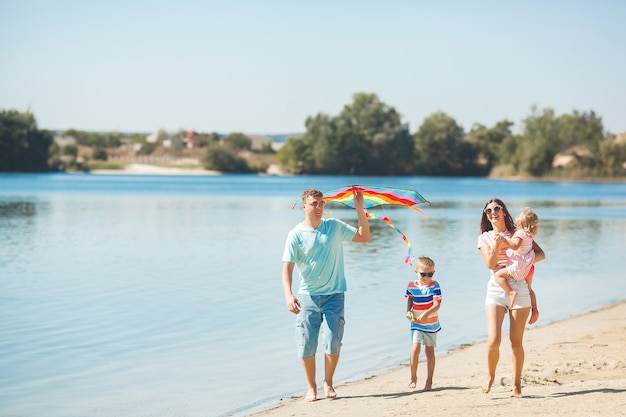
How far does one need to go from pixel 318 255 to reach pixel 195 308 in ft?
23.0

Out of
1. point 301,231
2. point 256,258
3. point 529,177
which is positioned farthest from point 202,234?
point 529,177

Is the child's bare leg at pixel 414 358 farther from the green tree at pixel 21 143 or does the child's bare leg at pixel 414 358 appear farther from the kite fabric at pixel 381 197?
the green tree at pixel 21 143

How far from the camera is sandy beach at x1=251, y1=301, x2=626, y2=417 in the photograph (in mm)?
7188

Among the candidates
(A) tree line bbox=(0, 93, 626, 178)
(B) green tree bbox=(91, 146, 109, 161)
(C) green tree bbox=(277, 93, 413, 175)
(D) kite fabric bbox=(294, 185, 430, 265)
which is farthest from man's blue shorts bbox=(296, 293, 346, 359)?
(B) green tree bbox=(91, 146, 109, 161)

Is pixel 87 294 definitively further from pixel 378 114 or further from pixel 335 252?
pixel 378 114

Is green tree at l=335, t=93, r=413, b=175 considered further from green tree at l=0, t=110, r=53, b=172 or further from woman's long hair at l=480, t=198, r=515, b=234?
woman's long hair at l=480, t=198, r=515, b=234

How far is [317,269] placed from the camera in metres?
7.50

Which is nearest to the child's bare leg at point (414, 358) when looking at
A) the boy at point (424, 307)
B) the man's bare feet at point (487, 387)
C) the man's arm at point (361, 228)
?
the boy at point (424, 307)

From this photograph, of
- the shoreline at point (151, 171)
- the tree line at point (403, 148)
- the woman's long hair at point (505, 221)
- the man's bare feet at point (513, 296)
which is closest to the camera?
the man's bare feet at point (513, 296)

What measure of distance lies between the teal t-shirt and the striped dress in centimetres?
81

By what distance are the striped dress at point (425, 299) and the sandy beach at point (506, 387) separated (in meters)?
0.62

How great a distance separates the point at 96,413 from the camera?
8.19 meters

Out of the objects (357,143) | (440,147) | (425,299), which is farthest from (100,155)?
(425,299)

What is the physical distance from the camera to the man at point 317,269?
7477 millimetres
